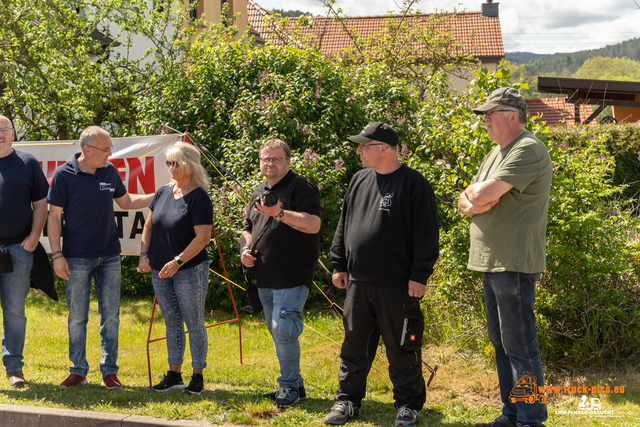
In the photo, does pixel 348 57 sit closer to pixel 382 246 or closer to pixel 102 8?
pixel 102 8

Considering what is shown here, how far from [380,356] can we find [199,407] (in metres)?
1.87

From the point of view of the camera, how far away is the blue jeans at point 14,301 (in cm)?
473

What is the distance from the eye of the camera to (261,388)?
461 centimetres

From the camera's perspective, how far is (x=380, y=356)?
17.3ft

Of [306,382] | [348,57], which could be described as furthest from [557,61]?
[306,382]

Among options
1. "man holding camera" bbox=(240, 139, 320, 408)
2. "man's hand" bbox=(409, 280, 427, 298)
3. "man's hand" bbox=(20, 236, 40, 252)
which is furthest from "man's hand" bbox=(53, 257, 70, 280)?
"man's hand" bbox=(409, 280, 427, 298)

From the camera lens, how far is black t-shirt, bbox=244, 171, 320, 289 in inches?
161

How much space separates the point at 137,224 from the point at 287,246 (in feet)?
7.93

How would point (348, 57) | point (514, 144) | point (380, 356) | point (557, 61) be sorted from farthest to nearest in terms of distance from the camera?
point (557, 61) → point (348, 57) → point (380, 356) → point (514, 144)

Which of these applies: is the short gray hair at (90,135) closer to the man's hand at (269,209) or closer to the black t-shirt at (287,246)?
the black t-shirt at (287,246)

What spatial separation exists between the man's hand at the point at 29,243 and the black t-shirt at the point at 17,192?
3.6 inches

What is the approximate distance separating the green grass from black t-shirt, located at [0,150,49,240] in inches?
53.9

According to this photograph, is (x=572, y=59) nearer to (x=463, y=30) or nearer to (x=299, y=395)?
(x=463, y=30)

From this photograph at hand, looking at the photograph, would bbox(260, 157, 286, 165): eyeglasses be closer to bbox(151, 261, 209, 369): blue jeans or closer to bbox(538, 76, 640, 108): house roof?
bbox(151, 261, 209, 369): blue jeans
